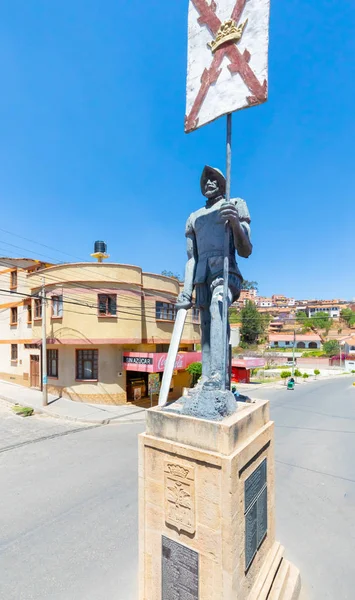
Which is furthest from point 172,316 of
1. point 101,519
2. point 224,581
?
point 224,581

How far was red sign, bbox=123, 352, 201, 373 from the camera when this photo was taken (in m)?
14.6

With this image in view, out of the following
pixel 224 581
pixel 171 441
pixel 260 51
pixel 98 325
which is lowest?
pixel 224 581

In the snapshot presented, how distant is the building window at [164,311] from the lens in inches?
689

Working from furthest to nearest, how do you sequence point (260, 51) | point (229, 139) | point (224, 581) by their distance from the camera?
point (229, 139) < point (260, 51) < point (224, 581)

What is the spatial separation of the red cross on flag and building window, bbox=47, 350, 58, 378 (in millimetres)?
16460

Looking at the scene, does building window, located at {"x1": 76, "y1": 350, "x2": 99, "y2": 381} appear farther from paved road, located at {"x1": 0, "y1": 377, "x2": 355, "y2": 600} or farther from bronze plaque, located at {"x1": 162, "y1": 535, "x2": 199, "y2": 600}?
bronze plaque, located at {"x1": 162, "y1": 535, "x2": 199, "y2": 600}

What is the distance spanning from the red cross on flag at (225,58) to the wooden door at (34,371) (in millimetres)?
18969

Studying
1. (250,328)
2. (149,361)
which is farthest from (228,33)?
(250,328)

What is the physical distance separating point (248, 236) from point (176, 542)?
3595mm

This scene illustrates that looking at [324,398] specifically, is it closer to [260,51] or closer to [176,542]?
[176,542]

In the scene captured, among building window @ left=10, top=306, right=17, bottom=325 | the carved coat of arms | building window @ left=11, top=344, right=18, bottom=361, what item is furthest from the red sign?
the carved coat of arms

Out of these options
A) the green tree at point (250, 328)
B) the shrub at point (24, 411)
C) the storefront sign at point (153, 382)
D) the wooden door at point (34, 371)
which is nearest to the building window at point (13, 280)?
the wooden door at point (34, 371)

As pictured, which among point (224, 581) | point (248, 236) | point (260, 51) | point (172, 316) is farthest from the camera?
point (172, 316)

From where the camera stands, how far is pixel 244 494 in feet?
10.2
